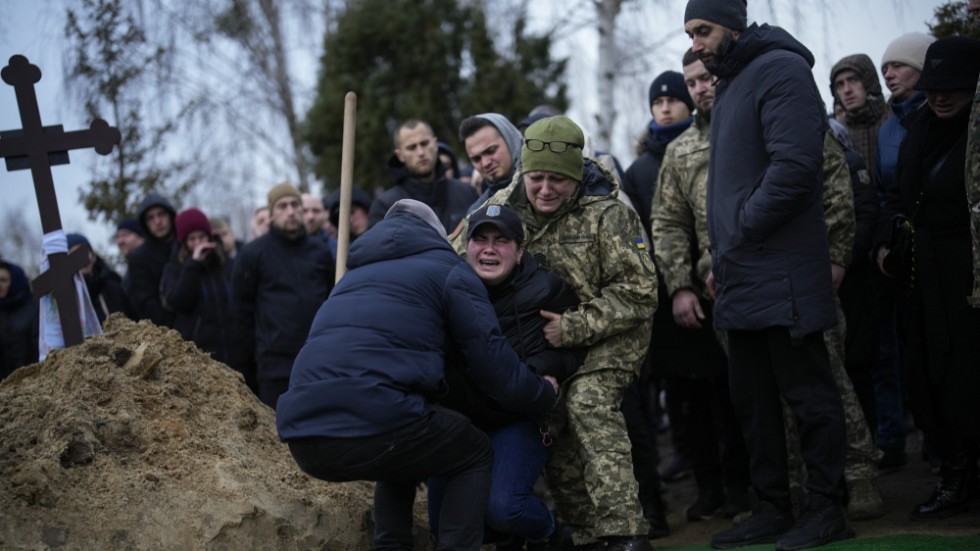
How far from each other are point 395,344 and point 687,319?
2.16 metres

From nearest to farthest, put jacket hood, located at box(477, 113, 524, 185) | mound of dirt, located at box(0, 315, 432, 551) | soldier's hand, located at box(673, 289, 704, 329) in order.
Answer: mound of dirt, located at box(0, 315, 432, 551)
soldier's hand, located at box(673, 289, 704, 329)
jacket hood, located at box(477, 113, 524, 185)

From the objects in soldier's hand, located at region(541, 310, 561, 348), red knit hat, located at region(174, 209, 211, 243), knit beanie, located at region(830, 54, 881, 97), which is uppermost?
knit beanie, located at region(830, 54, 881, 97)

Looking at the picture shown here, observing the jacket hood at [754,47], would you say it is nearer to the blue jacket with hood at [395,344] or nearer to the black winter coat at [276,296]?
the blue jacket with hood at [395,344]

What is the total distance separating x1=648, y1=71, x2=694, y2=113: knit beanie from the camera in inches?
253

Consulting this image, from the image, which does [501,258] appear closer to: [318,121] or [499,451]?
[499,451]

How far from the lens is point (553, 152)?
4.93 m

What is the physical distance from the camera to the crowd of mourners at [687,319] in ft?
14.0

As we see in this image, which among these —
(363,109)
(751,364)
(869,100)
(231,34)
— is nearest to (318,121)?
(363,109)

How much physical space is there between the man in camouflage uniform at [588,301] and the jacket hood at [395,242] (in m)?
0.74

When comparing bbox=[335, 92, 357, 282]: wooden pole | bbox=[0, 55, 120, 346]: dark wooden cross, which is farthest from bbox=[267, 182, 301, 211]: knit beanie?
bbox=[335, 92, 357, 282]: wooden pole

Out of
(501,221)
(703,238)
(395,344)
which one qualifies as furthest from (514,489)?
(703,238)

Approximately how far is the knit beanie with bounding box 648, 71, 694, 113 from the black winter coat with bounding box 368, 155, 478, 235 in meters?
1.54

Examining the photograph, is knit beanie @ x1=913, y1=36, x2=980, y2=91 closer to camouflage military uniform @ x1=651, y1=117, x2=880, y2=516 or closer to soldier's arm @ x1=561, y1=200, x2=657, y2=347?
camouflage military uniform @ x1=651, y1=117, x2=880, y2=516

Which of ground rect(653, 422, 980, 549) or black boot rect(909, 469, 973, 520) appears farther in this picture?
black boot rect(909, 469, 973, 520)
